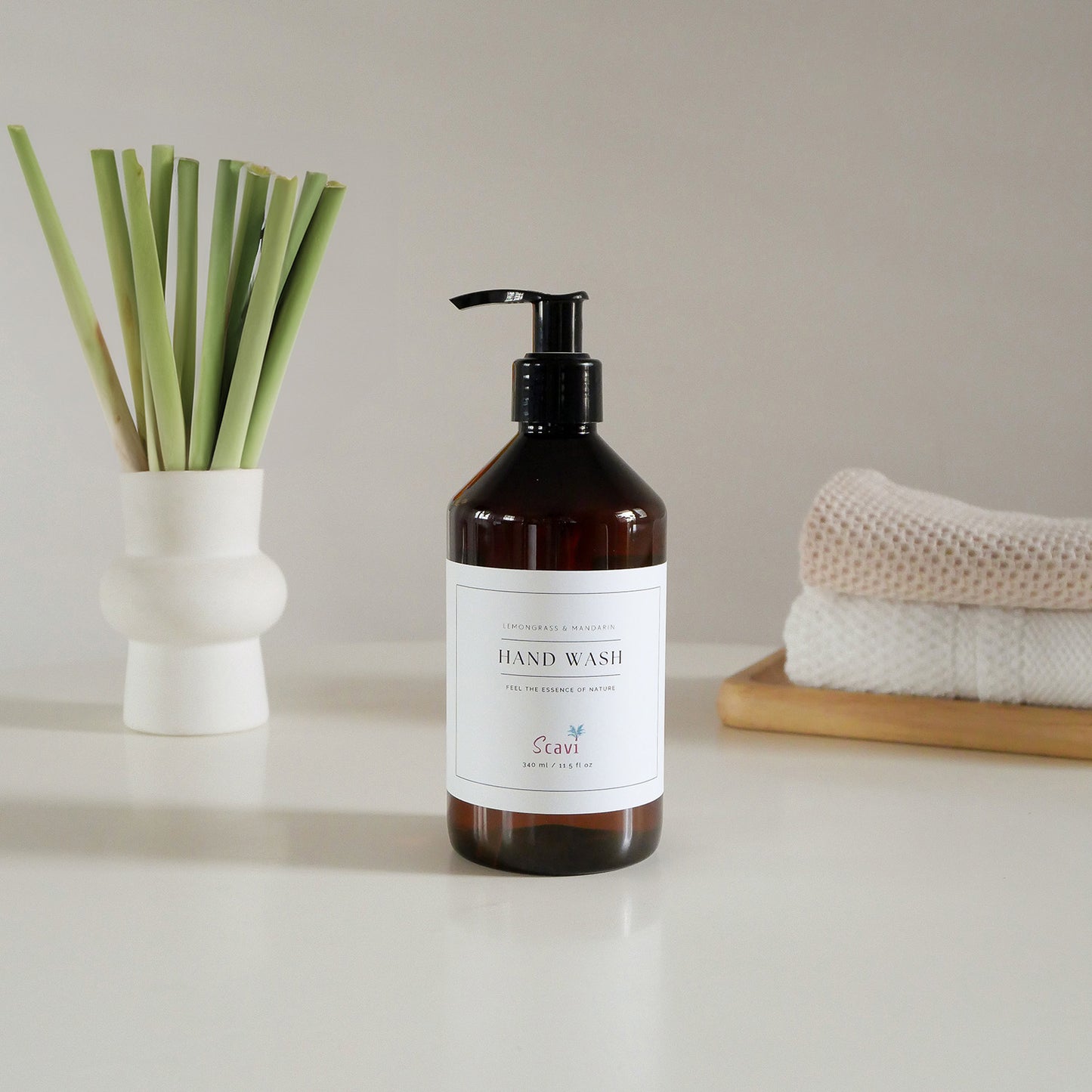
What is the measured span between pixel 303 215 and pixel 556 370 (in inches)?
11.6

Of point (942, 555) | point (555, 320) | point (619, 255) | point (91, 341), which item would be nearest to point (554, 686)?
point (555, 320)

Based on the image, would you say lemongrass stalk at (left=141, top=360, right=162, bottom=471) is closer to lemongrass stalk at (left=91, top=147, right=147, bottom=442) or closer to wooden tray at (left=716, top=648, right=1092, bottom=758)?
lemongrass stalk at (left=91, top=147, right=147, bottom=442)

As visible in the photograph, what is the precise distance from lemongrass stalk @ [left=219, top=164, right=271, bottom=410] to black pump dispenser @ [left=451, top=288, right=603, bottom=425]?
0.94 feet

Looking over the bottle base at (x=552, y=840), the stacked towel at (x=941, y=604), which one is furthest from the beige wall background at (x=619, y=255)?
the bottle base at (x=552, y=840)

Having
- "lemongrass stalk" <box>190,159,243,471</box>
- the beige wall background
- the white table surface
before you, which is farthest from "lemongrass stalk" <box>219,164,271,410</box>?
the beige wall background

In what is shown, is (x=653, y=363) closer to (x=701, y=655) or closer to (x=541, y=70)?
(x=541, y=70)

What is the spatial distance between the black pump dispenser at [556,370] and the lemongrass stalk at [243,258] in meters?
0.29

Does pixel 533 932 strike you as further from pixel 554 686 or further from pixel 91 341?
pixel 91 341

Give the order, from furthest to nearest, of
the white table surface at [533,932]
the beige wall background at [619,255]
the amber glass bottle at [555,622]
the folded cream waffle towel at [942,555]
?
1. the beige wall background at [619,255]
2. the folded cream waffle towel at [942,555]
3. the amber glass bottle at [555,622]
4. the white table surface at [533,932]

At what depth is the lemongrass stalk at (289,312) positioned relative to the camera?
27.7 inches

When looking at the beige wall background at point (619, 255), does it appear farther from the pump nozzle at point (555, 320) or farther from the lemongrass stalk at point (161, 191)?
the pump nozzle at point (555, 320)

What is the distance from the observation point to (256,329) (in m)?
0.69

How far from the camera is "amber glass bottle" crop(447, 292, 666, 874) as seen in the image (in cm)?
45

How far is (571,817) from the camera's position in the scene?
47cm
